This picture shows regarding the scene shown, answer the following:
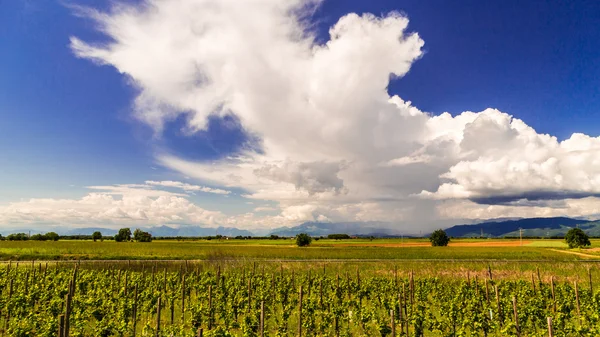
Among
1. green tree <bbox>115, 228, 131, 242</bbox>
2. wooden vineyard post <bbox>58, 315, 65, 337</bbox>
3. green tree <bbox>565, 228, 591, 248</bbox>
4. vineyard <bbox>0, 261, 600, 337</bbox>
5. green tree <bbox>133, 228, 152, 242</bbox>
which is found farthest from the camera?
green tree <bbox>133, 228, 152, 242</bbox>

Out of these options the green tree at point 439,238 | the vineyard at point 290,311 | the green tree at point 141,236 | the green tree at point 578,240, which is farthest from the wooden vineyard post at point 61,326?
the green tree at point 141,236

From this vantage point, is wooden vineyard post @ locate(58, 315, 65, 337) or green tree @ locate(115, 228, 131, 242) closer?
wooden vineyard post @ locate(58, 315, 65, 337)

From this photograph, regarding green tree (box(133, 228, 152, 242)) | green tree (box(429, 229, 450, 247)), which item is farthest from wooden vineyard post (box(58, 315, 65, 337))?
green tree (box(133, 228, 152, 242))

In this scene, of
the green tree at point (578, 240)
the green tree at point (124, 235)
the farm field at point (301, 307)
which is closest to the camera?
the farm field at point (301, 307)

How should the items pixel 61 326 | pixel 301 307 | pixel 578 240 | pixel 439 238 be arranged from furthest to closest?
pixel 439 238, pixel 578 240, pixel 301 307, pixel 61 326

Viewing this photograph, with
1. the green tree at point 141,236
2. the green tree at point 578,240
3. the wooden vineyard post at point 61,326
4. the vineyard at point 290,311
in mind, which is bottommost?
the green tree at point 141,236

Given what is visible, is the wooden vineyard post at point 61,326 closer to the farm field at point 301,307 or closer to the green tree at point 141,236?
the farm field at point 301,307

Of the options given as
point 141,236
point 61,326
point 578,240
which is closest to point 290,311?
point 61,326

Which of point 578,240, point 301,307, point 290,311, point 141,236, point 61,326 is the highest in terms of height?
point 61,326

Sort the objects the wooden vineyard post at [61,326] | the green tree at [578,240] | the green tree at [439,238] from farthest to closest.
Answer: the green tree at [439,238], the green tree at [578,240], the wooden vineyard post at [61,326]

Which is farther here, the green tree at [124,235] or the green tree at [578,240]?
the green tree at [124,235]

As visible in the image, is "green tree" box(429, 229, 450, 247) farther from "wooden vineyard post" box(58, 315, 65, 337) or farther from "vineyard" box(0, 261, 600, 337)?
"wooden vineyard post" box(58, 315, 65, 337)

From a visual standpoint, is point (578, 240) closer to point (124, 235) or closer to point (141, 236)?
point (141, 236)

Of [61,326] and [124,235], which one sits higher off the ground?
[61,326]
